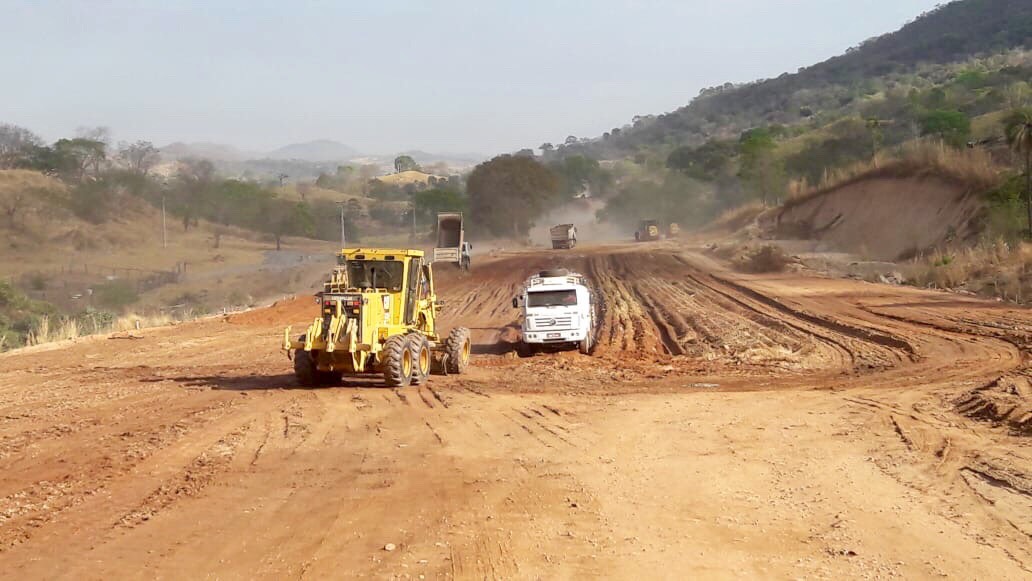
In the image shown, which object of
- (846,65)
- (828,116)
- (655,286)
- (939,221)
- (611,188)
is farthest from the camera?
(846,65)

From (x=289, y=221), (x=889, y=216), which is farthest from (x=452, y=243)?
(x=289, y=221)

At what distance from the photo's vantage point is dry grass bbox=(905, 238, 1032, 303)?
103 ft

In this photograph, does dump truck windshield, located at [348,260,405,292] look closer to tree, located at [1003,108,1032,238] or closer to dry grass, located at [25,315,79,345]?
dry grass, located at [25,315,79,345]

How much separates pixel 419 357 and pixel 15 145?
10684cm

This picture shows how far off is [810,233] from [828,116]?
6875cm

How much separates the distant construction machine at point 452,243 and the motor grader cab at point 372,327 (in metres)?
33.3

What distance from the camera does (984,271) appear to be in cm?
3481

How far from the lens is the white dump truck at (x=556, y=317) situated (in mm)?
25161

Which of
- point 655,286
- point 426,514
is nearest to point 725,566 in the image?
point 426,514

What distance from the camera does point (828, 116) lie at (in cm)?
12519

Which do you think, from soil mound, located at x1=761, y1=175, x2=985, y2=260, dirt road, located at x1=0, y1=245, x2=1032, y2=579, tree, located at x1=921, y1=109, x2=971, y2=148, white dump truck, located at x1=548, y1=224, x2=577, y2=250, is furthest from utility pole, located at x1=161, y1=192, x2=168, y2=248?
dirt road, located at x1=0, y1=245, x2=1032, y2=579

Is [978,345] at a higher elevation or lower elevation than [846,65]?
lower

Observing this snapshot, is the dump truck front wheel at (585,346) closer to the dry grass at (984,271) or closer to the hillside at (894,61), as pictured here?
the dry grass at (984,271)

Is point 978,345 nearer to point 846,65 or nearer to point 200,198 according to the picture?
point 200,198
